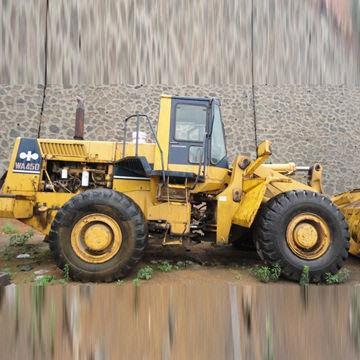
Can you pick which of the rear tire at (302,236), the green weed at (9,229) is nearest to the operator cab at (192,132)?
the rear tire at (302,236)

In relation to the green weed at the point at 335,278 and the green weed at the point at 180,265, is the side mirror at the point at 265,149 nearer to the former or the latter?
the green weed at the point at 335,278

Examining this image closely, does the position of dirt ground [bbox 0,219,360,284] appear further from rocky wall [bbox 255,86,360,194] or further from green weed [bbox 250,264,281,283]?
rocky wall [bbox 255,86,360,194]

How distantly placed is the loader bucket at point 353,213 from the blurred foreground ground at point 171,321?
1.84 m

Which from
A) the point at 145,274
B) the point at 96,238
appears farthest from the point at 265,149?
the point at 96,238

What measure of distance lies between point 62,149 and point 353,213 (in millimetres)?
5111

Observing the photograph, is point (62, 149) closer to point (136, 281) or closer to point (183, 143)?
point (183, 143)

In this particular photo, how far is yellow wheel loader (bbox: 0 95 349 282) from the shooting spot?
5.28 m

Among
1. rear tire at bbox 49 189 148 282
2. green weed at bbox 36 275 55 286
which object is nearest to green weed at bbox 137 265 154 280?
rear tire at bbox 49 189 148 282

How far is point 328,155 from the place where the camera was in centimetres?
1269

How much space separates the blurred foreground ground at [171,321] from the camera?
154 inches

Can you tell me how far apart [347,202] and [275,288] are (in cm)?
343

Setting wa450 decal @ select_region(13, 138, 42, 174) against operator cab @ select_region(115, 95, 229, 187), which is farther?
wa450 decal @ select_region(13, 138, 42, 174)

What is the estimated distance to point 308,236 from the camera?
5438 millimetres

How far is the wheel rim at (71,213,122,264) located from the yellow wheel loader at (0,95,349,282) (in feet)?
0.05
